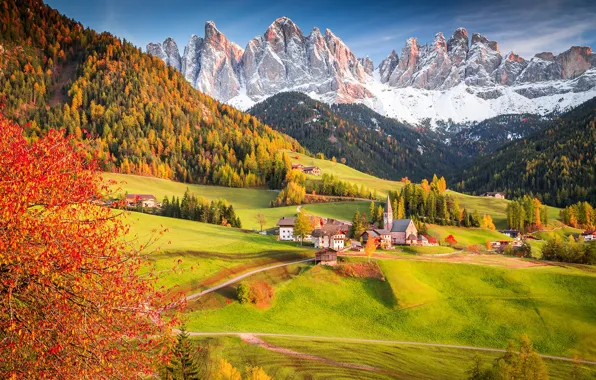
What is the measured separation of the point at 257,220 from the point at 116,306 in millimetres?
119424

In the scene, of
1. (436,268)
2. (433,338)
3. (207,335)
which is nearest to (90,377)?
(207,335)

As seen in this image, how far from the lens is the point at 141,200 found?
140000mm

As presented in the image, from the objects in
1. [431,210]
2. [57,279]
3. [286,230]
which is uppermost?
[57,279]

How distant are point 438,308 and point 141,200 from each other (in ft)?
340

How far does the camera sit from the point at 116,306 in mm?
15492

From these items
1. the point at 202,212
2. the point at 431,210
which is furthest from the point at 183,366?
the point at 431,210

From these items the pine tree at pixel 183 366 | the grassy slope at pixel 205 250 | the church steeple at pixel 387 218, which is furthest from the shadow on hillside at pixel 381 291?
the pine tree at pixel 183 366

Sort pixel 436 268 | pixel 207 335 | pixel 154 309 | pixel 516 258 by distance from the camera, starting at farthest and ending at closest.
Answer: pixel 516 258 → pixel 436 268 → pixel 207 335 → pixel 154 309

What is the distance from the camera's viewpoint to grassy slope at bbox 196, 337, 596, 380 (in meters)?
48.2

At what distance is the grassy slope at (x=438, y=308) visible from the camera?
206 feet

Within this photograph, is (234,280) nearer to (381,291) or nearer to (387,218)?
(381,291)

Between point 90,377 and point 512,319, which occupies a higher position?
point 90,377

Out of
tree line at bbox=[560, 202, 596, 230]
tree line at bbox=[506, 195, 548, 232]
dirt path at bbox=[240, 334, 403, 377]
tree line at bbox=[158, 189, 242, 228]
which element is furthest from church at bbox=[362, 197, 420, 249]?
tree line at bbox=[560, 202, 596, 230]

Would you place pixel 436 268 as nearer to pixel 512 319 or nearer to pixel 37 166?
pixel 512 319
